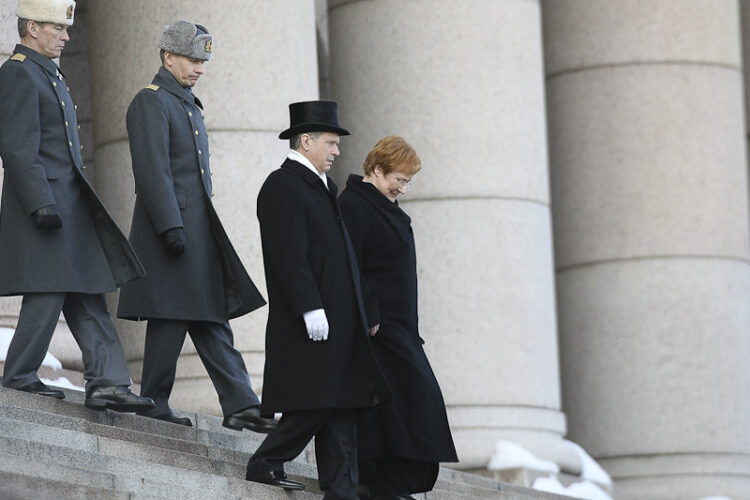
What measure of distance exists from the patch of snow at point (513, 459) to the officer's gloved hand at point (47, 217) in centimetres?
546

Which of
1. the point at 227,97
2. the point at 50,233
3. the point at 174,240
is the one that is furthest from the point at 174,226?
the point at 227,97

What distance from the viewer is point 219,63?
1147cm

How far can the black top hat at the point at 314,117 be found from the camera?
7711 millimetres

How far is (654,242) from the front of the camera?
604 inches

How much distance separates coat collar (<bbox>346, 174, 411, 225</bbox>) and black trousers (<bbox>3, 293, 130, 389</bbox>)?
1.30 metres

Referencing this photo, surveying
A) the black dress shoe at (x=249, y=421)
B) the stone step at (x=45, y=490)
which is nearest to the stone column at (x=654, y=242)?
the black dress shoe at (x=249, y=421)

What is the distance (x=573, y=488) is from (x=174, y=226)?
18.0 ft

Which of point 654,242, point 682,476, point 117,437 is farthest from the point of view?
point 654,242

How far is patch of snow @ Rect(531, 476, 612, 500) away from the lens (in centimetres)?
1253

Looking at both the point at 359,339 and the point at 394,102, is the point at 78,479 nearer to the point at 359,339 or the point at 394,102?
the point at 359,339

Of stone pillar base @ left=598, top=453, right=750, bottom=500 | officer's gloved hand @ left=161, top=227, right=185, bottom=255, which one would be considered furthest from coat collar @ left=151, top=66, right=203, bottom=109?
stone pillar base @ left=598, top=453, right=750, bottom=500

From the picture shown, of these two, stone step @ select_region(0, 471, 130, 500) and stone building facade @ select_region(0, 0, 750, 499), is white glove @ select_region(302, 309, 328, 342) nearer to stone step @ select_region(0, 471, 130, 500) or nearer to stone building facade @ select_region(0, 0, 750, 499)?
stone step @ select_region(0, 471, 130, 500)

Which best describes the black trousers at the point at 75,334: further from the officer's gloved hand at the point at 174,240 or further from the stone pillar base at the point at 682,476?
the stone pillar base at the point at 682,476

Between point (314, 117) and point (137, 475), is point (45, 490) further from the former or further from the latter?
point (314, 117)
